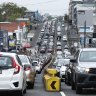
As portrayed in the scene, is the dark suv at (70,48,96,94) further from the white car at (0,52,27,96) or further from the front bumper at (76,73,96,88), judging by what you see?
the white car at (0,52,27,96)

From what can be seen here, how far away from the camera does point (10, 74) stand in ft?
55.2

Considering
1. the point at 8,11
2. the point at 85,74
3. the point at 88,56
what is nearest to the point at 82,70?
the point at 85,74

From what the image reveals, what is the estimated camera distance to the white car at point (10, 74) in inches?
659

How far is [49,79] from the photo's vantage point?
71.8 feet

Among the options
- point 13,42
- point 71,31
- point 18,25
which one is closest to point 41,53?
point 18,25

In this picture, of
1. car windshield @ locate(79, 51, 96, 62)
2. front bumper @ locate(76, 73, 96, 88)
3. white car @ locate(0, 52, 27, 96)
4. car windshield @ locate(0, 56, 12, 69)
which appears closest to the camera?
white car @ locate(0, 52, 27, 96)

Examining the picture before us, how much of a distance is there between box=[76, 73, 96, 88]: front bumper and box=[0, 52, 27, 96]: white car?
2873 millimetres

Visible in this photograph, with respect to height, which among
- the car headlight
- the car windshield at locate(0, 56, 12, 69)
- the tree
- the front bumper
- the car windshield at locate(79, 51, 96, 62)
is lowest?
the tree

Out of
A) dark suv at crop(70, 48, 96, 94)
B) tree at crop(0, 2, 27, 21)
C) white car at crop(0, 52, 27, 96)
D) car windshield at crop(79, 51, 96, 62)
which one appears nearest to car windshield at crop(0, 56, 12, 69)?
white car at crop(0, 52, 27, 96)

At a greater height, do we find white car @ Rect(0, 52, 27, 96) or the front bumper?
white car @ Rect(0, 52, 27, 96)

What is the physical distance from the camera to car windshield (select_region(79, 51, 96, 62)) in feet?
66.8

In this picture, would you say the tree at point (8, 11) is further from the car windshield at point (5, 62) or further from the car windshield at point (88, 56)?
the car windshield at point (5, 62)

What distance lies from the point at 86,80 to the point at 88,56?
5.39ft

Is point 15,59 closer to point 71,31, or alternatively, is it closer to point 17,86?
point 17,86
